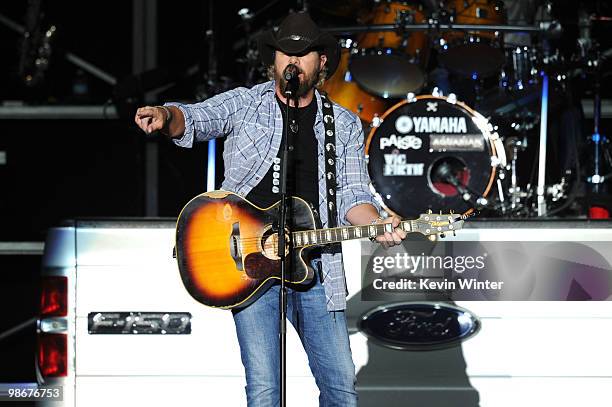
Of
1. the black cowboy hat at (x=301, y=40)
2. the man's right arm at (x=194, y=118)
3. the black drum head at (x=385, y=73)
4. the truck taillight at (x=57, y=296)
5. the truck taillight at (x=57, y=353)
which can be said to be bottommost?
the truck taillight at (x=57, y=353)

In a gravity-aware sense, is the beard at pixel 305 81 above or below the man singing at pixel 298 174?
above

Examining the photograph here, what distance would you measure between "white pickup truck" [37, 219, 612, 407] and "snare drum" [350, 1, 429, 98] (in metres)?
2.64

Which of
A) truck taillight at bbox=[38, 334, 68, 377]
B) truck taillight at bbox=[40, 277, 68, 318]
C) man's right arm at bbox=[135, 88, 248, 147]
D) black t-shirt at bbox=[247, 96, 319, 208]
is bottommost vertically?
truck taillight at bbox=[38, 334, 68, 377]

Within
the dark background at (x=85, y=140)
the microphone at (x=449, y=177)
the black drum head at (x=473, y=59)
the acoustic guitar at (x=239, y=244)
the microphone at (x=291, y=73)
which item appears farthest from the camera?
the dark background at (x=85, y=140)

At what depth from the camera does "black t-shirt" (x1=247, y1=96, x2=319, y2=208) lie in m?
4.09

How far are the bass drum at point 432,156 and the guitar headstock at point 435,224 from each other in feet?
8.94

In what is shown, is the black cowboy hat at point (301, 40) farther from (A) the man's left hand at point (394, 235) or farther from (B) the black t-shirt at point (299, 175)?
(A) the man's left hand at point (394, 235)

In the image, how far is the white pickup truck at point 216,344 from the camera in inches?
168

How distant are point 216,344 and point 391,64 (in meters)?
3.09

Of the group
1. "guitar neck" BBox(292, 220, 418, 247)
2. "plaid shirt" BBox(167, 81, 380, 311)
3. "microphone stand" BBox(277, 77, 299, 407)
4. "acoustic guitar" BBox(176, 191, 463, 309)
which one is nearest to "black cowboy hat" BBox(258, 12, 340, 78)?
"plaid shirt" BBox(167, 81, 380, 311)

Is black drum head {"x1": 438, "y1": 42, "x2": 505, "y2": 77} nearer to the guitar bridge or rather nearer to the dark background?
the dark background

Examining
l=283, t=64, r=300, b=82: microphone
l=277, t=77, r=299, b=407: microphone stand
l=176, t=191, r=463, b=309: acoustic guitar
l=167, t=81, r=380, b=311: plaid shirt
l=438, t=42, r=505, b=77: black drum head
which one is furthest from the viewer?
l=438, t=42, r=505, b=77: black drum head

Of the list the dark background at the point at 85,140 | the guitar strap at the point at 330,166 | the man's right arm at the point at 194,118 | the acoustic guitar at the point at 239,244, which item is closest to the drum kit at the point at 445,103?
the dark background at the point at 85,140

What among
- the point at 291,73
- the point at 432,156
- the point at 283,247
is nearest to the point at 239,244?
the point at 283,247
